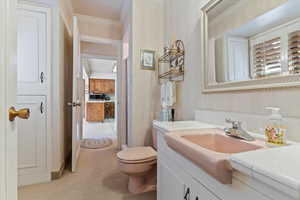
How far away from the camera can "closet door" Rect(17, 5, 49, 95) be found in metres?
1.75

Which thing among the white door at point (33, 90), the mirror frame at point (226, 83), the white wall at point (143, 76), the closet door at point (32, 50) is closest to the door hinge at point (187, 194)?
the mirror frame at point (226, 83)

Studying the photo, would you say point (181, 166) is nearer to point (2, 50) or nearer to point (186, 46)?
point (2, 50)

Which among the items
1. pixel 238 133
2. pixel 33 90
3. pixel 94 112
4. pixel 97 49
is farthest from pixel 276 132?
pixel 94 112

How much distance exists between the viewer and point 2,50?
51 cm

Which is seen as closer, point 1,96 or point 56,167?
point 1,96

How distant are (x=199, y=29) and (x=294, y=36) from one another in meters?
0.84

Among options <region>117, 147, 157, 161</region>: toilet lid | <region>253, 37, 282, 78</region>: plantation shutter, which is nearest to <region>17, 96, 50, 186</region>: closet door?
<region>117, 147, 157, 161</region>: toilet lid

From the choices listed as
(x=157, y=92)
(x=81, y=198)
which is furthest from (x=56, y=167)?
(x=157, y=92)

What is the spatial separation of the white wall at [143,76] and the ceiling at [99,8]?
776 mm

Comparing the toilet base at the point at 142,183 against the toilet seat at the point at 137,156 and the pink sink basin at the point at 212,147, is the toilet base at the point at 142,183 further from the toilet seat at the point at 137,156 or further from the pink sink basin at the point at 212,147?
the pink sink basin at the point at 212,147

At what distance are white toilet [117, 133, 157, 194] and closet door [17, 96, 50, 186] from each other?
1.00 meters

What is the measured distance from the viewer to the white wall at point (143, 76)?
81.8 inches

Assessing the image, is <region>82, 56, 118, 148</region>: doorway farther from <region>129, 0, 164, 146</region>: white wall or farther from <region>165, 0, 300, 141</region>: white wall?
<region>165, 0, 300, 141</region>: white wall

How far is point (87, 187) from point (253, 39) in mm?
2090
